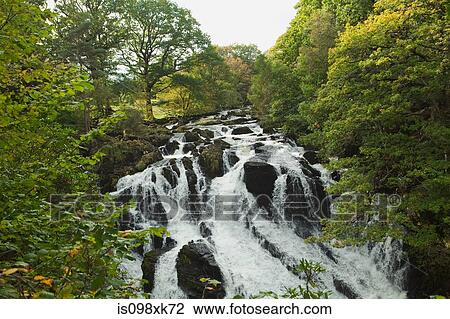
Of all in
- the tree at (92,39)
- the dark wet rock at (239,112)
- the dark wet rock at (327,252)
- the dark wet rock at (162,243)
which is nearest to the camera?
the dark wet rock at (327,252)

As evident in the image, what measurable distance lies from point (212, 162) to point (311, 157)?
162 inches

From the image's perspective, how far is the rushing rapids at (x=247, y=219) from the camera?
9.56 metres

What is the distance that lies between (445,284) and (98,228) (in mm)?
10075

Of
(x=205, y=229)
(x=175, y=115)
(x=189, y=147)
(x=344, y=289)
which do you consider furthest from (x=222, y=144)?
(x=175, y=115)

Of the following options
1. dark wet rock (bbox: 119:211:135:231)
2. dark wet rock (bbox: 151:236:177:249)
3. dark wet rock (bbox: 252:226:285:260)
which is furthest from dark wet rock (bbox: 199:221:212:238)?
dark wet rock (bbox: 119:211:135:231)

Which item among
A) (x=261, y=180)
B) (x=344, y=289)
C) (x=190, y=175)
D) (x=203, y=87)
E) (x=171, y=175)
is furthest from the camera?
(x=203, y=87)

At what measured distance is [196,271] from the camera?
30.4ft

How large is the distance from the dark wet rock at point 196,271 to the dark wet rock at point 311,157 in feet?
20.7

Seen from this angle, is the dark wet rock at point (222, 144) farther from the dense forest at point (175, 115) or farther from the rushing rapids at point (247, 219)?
the dense forest at point (175, 115)

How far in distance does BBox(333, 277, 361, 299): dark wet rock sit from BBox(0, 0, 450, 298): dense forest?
Result: 1184 mm

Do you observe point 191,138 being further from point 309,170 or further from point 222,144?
point 309,170

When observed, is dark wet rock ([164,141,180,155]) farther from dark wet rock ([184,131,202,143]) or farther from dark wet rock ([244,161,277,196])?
dark wet rock ([244,161,277,196])

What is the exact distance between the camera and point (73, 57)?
14.4 metres

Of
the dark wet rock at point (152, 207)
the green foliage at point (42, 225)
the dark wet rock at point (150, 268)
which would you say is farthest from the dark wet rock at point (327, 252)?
the green foliage at point (42, 225)
